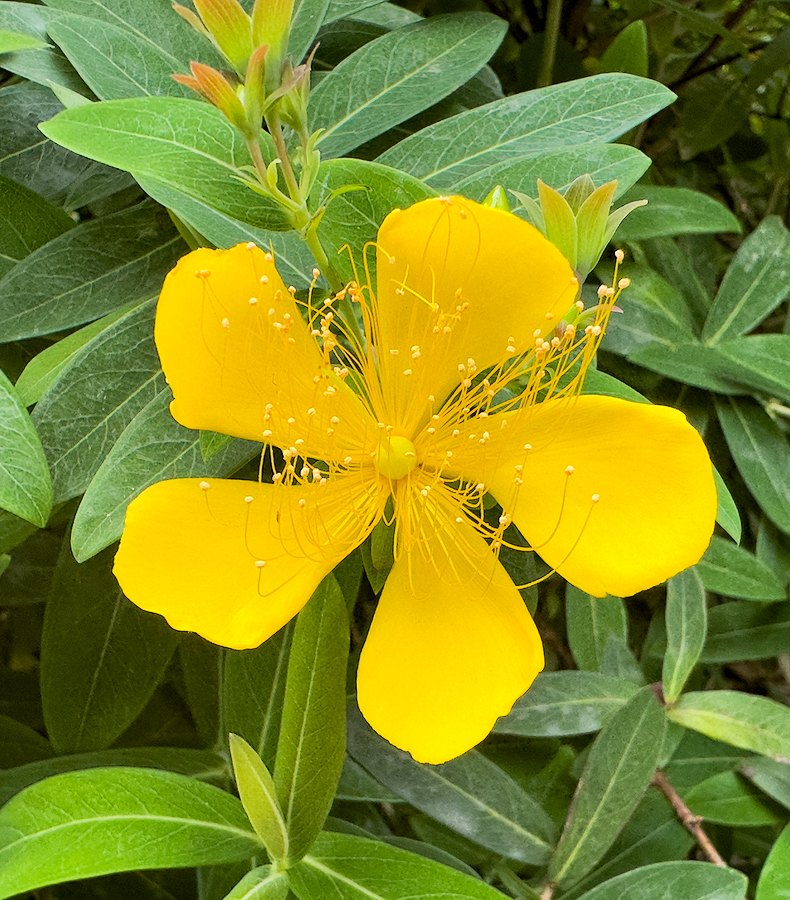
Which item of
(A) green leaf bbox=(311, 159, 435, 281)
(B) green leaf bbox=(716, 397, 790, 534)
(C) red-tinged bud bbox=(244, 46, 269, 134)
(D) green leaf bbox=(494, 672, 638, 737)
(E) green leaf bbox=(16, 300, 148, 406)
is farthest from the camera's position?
(B) green leaf bbox=(716, 397, 790, 534)

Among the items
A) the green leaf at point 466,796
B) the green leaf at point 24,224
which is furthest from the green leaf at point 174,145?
the green leaf at point 466,796

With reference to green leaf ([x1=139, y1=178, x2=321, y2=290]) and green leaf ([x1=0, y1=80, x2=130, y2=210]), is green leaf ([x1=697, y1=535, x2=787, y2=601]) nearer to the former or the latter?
green leaf ([x1=139, y1=178, x2=321, y2=290])

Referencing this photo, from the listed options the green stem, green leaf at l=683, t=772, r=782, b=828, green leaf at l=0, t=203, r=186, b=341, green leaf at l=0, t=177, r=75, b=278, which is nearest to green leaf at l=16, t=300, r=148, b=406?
green leaf at l=0, t=203, r=186, b=341

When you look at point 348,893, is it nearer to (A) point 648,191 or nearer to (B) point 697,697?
(B) point 697,697

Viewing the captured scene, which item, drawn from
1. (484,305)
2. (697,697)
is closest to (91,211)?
(484,305)

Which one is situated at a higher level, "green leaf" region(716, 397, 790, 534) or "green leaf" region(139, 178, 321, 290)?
"green leaf" region(139, 178, 321, 290)

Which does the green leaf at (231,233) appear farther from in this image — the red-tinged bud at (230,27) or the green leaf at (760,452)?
the green leaf at (760,452)
